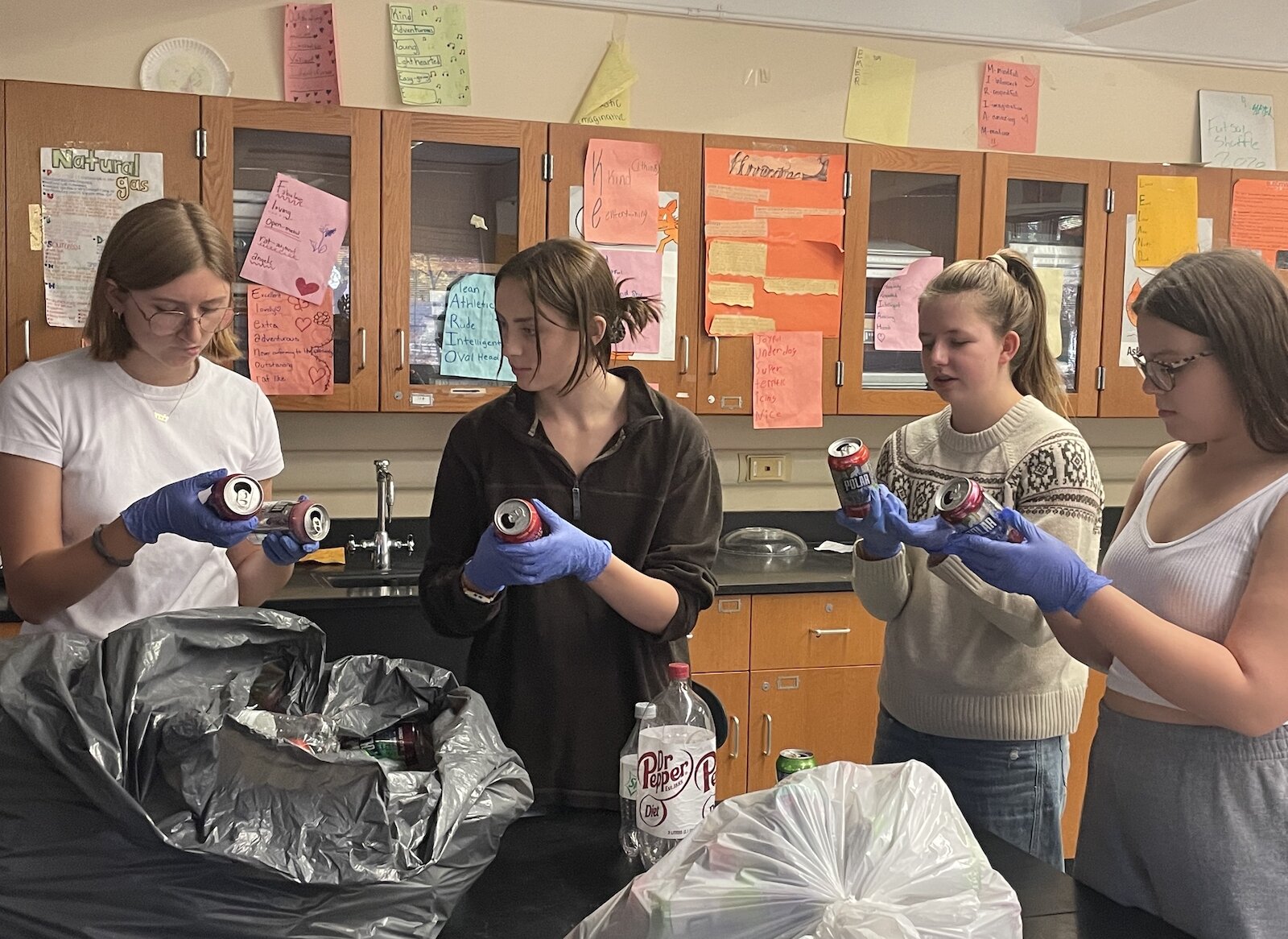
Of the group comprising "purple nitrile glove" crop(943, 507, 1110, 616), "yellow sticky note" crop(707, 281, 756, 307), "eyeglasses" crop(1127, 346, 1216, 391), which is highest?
"yellow sticky note" crop(707, 281, 756, 307)

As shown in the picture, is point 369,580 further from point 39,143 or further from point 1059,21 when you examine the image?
point 1059,21

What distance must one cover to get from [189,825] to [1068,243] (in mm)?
3084

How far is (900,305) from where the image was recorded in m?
3.40

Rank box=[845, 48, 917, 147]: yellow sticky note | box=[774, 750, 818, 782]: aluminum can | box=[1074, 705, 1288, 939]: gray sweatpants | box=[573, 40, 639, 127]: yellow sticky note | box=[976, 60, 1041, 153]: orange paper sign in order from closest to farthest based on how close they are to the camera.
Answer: box=[774, 750, 818, 782]: aluminum can → box=[1074, 705, 1288, 939]: gray sweatpants → box=[573, 40, 639, 127]: yellow sticky note → box=[845, 48, 917, 147]: yellow sticky note → box=[976, 60, 1041, 153]: orange paper sign

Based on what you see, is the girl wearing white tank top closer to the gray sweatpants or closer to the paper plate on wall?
the gray sweatpants

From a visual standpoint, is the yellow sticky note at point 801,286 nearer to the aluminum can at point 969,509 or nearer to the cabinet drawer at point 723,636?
the cabinet drawer at point 723,636

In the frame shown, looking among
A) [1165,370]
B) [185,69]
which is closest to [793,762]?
[1165,370]

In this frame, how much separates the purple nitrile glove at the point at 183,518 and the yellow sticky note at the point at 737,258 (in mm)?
1948

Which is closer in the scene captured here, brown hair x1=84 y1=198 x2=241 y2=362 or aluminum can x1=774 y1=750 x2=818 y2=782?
aluminum can x1=774 y1=750 x2=818 y2=782


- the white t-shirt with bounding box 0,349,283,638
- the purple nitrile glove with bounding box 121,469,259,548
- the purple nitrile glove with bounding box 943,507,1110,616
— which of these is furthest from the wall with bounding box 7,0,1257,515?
the purple nitrile glove with bounding box 943,507,1110,616

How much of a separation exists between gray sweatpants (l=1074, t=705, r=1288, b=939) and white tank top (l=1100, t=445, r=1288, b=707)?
70 millimetres

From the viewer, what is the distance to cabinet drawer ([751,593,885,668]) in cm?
309

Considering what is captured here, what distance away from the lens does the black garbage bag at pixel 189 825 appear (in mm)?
1073

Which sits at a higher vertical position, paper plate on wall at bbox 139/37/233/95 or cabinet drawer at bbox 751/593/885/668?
paper plate on wall at bbox 139/37/233/95
